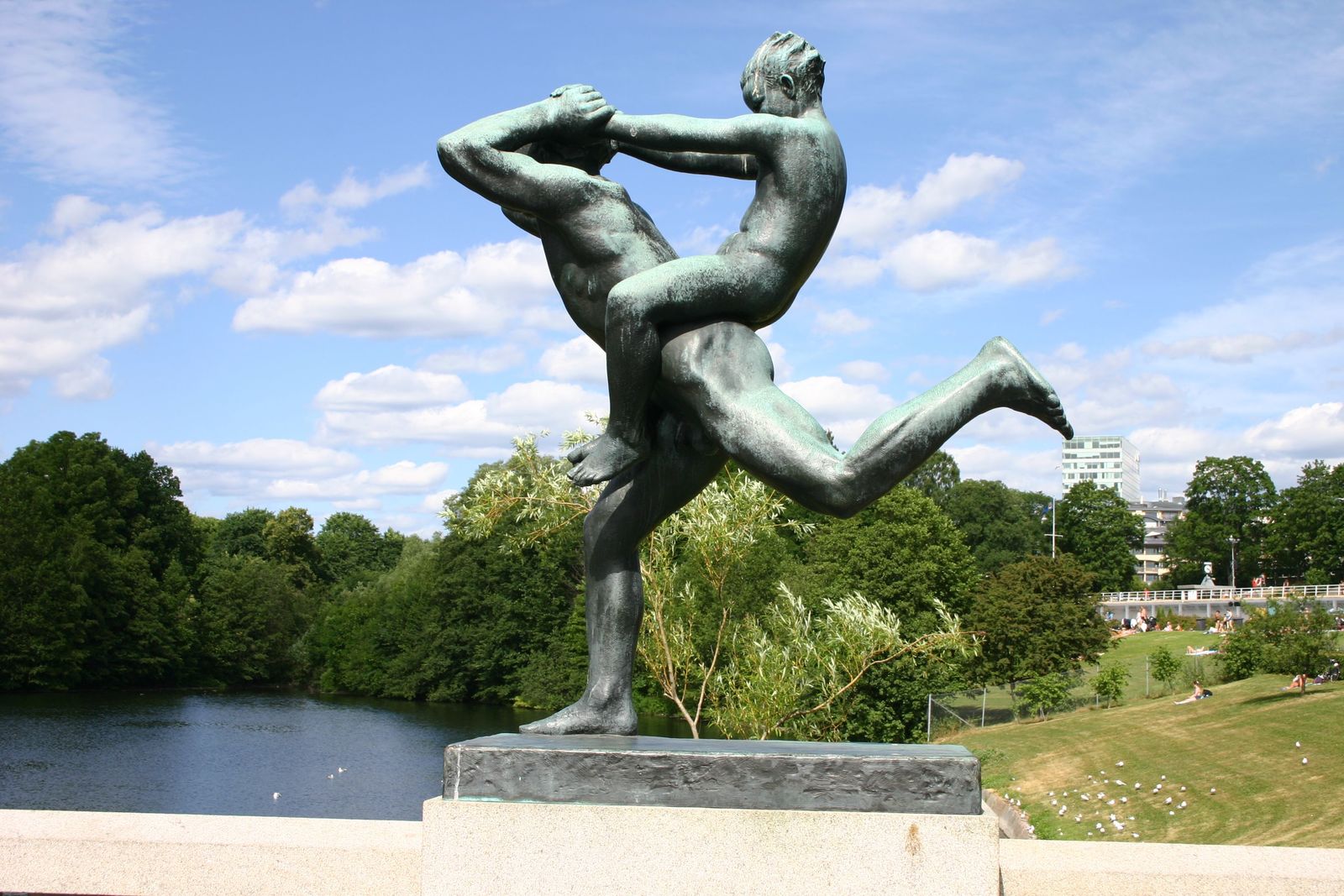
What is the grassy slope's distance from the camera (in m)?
18.5

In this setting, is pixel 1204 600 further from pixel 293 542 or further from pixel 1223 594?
pixel 293 542

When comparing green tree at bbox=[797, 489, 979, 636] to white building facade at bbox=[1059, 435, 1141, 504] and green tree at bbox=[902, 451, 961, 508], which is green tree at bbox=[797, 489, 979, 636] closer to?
green tree at bbox=[902, 451, 961, 508]

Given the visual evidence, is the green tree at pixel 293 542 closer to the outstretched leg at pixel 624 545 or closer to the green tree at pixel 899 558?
the green tree at pixel 899 558

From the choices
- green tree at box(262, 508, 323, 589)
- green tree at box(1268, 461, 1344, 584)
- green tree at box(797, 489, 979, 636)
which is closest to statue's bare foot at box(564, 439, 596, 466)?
green tree at box(797, 489, 979, 636)

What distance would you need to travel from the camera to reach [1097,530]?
77.1m

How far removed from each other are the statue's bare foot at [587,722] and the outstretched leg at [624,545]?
23mm

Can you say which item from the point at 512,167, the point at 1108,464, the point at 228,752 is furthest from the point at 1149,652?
the point at 1108,464

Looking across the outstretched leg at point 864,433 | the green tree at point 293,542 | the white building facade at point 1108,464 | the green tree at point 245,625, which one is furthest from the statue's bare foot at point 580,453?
the white building facade at point 1108,464

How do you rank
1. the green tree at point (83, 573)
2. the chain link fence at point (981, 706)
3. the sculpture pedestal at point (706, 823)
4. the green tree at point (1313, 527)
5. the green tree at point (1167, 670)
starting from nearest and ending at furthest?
the sculpture pedestal at point (706, 823) < the chain link fence at point (981, 706) < the green tree at point (1167, 670) < the green tree at point (83, 573) < the green tree at point (1313, 527)

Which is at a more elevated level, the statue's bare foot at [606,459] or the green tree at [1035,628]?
the statue's bare foot at [606,459]

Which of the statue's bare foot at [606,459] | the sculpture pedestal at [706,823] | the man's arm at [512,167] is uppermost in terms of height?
the man's arm at [512,167]

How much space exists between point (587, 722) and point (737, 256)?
5.87 ft

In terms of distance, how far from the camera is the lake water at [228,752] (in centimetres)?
2428

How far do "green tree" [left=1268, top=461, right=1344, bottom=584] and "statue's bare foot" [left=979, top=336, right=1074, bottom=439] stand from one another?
72.8m
